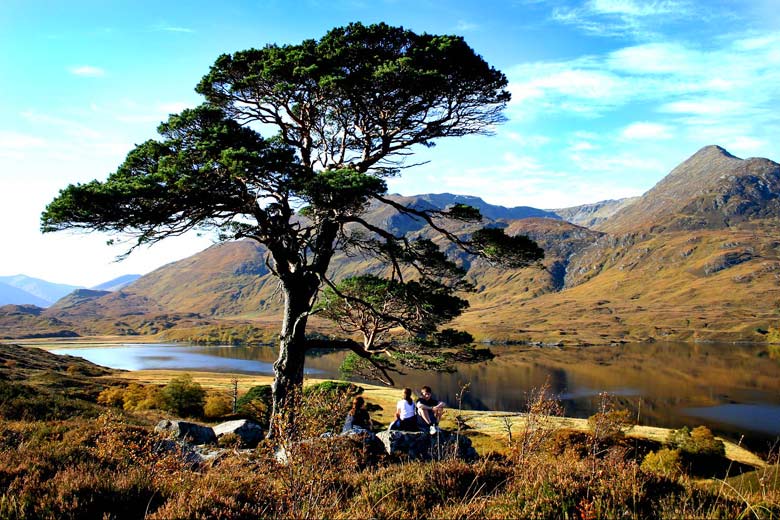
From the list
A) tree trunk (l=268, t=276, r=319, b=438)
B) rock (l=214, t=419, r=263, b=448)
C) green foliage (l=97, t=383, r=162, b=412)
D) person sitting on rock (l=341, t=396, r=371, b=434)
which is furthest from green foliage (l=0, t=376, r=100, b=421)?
green foliage (l=97, t=383, r=162, b=412)

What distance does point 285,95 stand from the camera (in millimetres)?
13180

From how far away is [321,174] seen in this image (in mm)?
11594

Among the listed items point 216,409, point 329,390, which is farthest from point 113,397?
point 329,390

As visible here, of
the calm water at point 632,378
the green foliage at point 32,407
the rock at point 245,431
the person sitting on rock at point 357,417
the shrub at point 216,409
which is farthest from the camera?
the calm water at point 632,378

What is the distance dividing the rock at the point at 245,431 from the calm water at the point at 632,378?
11.6 meters

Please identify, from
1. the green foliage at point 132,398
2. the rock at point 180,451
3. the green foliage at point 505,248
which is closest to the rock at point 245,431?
the rock at point 180,451

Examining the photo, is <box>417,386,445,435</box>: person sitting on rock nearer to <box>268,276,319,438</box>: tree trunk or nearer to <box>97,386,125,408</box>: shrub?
<box>268,276,319,438</box>: tree trunk

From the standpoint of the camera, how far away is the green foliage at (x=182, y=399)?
1366 inches

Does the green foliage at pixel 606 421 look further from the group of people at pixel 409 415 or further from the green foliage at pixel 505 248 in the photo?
the green foliage at pixel 505 248

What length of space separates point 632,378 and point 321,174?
84.7 m

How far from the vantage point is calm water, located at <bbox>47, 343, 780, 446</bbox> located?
2133 inches

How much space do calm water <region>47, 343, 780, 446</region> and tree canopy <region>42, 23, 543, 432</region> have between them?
12365mm

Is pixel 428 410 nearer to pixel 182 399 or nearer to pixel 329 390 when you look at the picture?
pixel 329 390

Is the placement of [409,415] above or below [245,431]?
above
